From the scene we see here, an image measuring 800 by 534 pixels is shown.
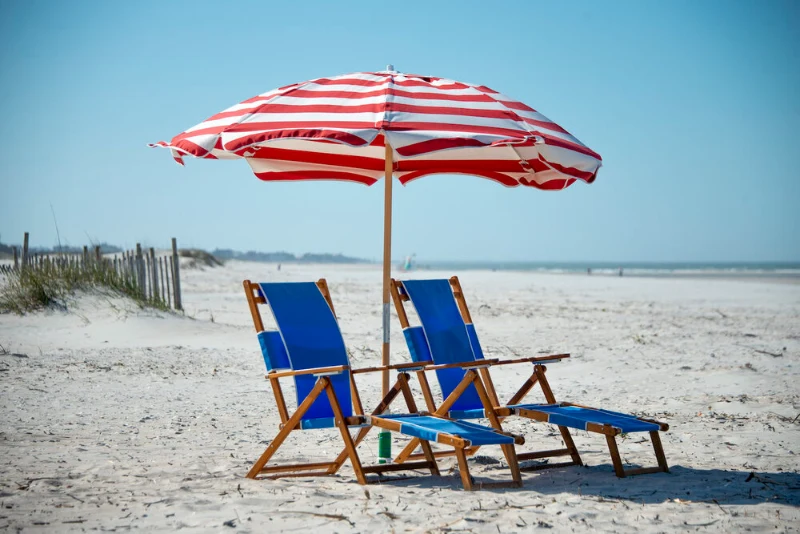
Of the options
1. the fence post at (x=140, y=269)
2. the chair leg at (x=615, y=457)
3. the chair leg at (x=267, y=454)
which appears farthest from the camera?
the fence post at (x=140, y=269)

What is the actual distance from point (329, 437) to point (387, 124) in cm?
236

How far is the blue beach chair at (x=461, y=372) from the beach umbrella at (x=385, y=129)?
0.72ft

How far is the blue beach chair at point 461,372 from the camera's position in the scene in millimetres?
3826

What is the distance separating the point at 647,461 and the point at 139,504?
2705 millimetres

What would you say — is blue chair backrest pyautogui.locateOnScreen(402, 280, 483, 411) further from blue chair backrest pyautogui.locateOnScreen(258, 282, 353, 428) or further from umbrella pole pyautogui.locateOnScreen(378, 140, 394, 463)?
blue chair backrest pyautogui.locateOnScreen(258, 282, 353, 428)

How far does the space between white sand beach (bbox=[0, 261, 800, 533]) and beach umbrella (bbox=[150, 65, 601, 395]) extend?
3.47 ft

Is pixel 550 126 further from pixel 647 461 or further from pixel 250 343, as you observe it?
pixel 250 343

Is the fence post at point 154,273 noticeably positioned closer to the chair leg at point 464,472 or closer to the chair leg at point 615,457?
the chair leg at point 464,472

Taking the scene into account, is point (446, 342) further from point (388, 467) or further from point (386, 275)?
point (388, 467)

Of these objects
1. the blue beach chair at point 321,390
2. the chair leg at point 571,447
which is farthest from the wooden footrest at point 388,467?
the chair leg at point 571,447

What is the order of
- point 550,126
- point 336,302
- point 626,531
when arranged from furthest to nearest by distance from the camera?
point 336,302, point 550,126, point 626,531

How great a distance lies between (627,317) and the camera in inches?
509

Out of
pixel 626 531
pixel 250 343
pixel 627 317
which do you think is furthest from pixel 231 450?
pixel 627 317

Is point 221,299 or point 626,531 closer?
point 626,531
